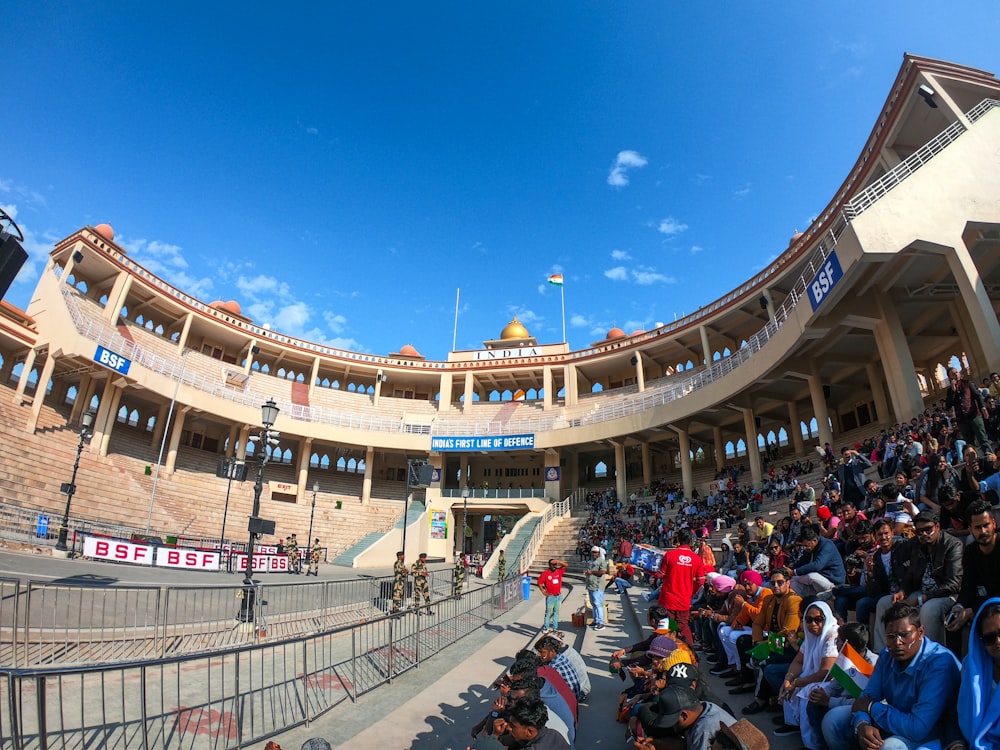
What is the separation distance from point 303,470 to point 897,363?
101 ft

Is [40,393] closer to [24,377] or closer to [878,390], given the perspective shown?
[24,377]

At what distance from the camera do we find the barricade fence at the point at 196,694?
357 cm

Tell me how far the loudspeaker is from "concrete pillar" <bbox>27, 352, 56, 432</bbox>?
77.7ft

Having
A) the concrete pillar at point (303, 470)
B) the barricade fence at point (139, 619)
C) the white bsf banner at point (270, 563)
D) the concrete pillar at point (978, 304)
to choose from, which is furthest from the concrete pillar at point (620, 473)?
the barricade fence at point (139, 619)

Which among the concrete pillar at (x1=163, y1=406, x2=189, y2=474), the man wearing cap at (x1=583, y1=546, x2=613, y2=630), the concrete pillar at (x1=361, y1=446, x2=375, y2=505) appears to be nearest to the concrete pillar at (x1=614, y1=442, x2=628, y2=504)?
the concrete pillar at (x1=361, y1=446, x2=375, y2=505)

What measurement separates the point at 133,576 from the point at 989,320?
23193 millimetres

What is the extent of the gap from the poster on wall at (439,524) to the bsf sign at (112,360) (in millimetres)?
18381

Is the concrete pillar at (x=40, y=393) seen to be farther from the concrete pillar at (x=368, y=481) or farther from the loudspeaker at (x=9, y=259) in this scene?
the loudspeaker at (x=9, y=259)

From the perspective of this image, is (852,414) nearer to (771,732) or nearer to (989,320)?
(989,320)

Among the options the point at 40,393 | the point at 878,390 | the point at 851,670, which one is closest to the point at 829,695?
the point at 851,670

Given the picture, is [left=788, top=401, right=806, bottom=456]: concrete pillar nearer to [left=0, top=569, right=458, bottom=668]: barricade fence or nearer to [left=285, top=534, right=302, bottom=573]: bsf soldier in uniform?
[left=0, top=569, right=458, bottom=668]: barricade fence

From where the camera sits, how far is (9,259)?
4.42 metres

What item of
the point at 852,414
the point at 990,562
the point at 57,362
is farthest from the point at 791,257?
the point at 57,362

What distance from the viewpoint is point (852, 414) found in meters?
26.1
